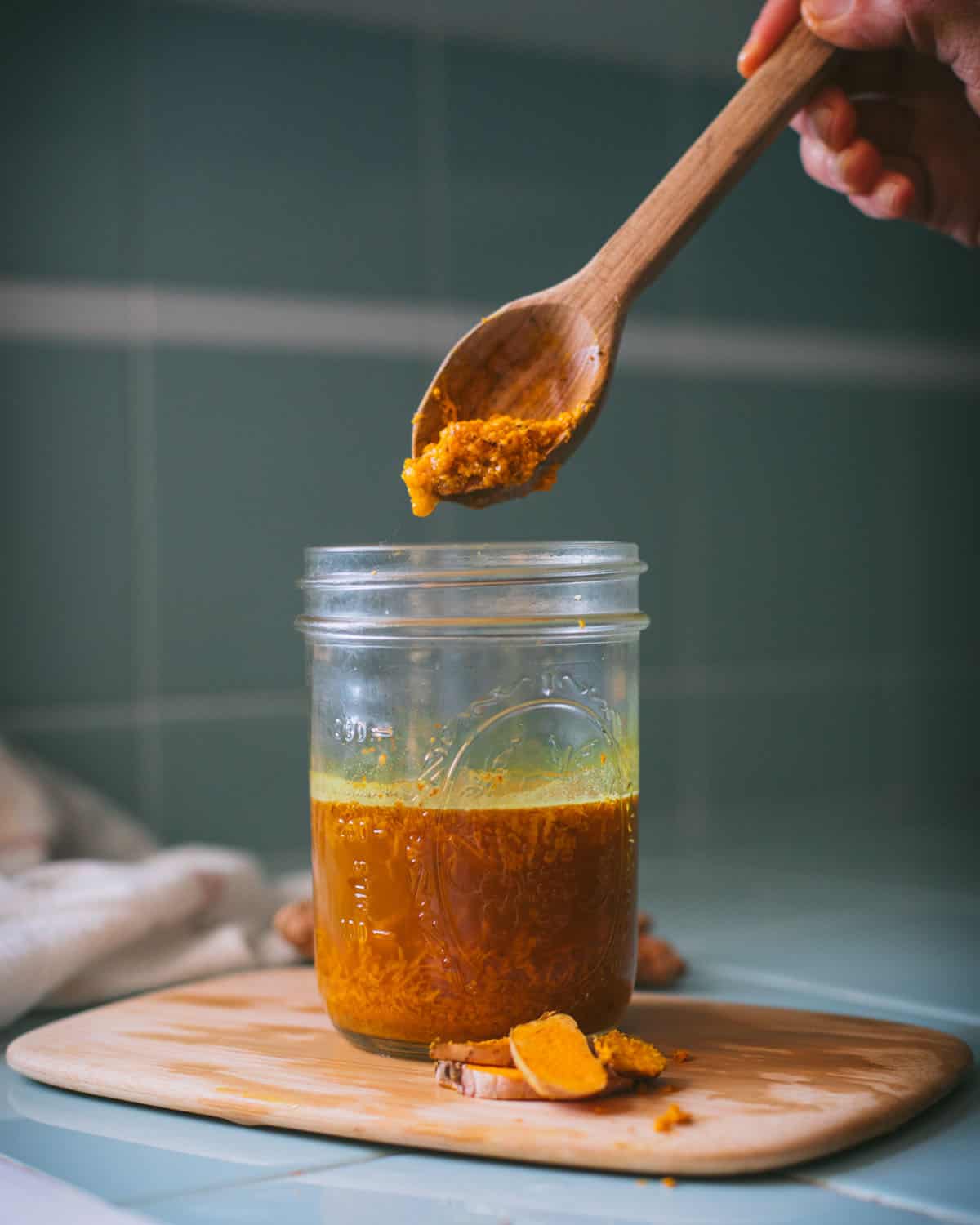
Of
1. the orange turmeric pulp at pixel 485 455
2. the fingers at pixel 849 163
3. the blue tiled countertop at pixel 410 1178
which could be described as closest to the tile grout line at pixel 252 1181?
the blue tiled countertop at pixel 410 1178

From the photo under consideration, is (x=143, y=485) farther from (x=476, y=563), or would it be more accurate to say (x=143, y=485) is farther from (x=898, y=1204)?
(x=898, y=1204)

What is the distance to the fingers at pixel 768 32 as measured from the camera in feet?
3.34

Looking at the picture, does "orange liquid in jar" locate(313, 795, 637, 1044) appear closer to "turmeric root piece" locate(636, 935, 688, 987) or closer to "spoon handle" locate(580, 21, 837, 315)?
"turmeric root piece" locate(636, 935, 688, 987)

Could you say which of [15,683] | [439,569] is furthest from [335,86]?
[439,569]

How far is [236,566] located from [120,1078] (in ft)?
2.95

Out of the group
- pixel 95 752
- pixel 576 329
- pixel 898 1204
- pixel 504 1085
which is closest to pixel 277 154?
pixel 95 752

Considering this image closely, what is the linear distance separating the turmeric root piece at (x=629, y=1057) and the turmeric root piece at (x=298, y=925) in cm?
38

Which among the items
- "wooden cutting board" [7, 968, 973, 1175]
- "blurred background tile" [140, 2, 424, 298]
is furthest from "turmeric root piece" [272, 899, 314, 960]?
"blurred background tile" [140, 2, 424, 298]

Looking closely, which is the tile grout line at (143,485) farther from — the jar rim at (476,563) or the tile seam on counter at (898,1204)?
the tile seam on counter at (898,1204)

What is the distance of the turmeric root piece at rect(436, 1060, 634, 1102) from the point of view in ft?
2.42

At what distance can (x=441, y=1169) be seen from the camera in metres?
0.69

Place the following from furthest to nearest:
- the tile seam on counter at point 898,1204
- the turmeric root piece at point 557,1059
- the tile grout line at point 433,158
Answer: the tile grout line at point 433,158
the turmeric root piece at point 557,1059
the tile seam on counter at point 898,1204

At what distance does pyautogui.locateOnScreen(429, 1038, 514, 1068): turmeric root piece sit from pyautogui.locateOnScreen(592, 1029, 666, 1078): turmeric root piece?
0.16 ft

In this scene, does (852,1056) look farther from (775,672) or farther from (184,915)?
(775,672)
